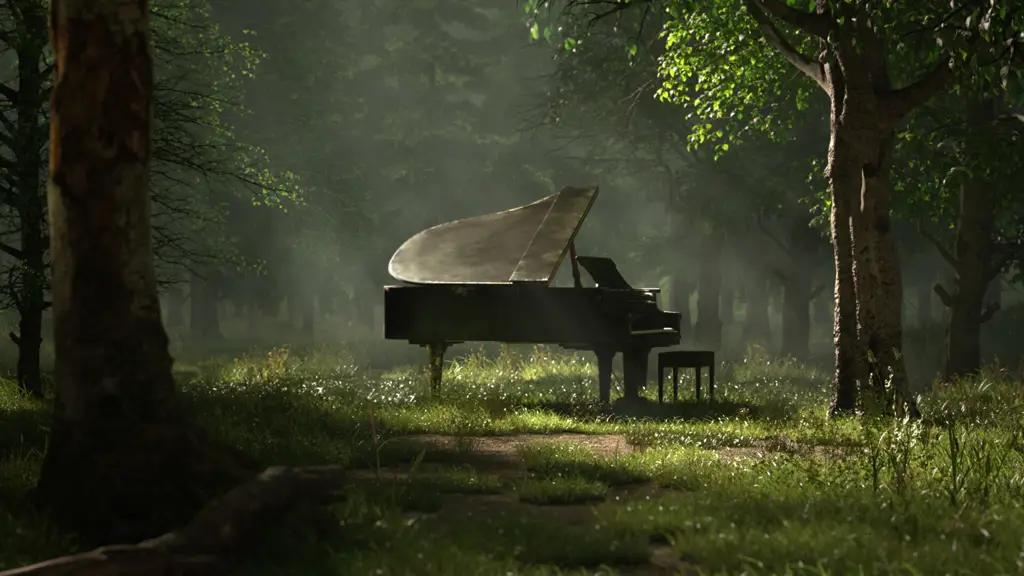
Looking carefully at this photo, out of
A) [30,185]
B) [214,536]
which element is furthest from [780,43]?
[214,536]

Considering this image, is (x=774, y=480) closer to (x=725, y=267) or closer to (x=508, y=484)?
(x=508, y=484)

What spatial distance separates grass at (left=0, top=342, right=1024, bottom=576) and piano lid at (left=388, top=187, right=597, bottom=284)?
7.66 ft

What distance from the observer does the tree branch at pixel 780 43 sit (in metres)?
14.0

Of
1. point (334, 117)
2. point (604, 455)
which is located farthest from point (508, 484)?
point (334, 117)

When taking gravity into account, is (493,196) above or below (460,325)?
above

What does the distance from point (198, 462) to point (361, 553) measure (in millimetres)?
1583

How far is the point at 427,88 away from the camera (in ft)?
143

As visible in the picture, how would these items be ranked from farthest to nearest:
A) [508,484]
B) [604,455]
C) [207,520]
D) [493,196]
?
[493,196], [604,455], [508,484], [207,520]

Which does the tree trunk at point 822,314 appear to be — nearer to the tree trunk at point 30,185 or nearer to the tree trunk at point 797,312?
the tree trunk at point 797,312

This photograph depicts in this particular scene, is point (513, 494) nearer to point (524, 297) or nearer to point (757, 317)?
point (524, 297)

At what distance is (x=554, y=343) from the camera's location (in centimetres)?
1766

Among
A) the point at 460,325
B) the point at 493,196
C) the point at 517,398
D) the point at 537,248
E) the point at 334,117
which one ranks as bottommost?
the point at 517,398

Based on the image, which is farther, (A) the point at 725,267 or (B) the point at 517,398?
(A) the point at 725,267

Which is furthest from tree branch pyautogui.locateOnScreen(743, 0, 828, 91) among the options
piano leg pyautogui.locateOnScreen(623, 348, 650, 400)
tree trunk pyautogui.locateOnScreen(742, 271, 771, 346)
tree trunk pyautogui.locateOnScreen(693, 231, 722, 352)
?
tree trunk pyautogui.locateOnScreen(742, 271, 771, 346)
